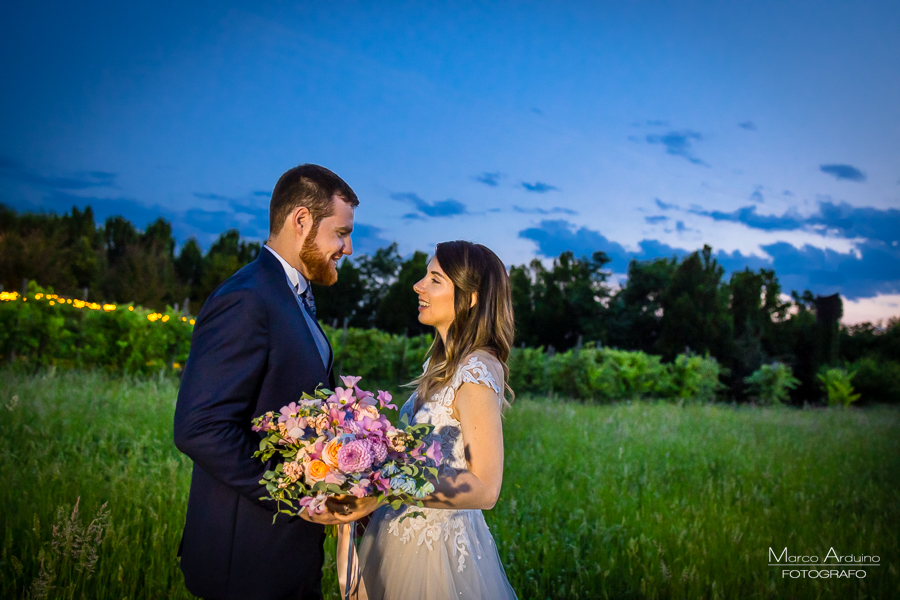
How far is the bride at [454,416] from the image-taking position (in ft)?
8.13

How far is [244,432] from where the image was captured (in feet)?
6.88

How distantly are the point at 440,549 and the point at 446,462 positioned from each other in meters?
0.41

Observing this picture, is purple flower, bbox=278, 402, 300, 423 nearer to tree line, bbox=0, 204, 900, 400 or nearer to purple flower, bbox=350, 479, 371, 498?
purple flower, bbox=350, 479, 371, 498

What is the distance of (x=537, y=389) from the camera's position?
61.8 feet

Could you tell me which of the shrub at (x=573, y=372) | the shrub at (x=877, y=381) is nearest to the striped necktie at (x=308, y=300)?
the shrub at (x=573, y=372)

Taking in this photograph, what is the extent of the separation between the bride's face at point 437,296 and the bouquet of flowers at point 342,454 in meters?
0.91

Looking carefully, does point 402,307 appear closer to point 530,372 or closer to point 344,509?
point 530,372

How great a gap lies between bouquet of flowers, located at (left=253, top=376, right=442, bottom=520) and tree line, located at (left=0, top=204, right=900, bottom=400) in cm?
2279

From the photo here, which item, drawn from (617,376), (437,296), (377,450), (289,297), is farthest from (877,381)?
(377,450)

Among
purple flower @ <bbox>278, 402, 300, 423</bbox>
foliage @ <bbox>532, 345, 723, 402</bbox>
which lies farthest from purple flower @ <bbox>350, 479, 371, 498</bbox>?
foliage @ <bbox>532, 345, 723, 402</bbox>

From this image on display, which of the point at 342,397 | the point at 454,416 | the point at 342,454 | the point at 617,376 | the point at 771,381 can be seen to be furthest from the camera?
the point at 771,381

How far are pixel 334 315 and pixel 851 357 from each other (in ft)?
95.8

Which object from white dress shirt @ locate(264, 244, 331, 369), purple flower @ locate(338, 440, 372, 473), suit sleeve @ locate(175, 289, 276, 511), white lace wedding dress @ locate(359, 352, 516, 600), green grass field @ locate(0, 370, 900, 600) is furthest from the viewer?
green grass field @ locate(0, 370, 900, 600)

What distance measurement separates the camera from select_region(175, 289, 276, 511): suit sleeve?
201 cm
